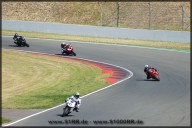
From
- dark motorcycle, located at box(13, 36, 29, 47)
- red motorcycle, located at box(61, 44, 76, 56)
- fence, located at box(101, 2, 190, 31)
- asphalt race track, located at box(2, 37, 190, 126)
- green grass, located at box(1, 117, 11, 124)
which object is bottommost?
green grass, located at box(1, 117, 11, 124)

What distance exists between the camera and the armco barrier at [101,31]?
143ft

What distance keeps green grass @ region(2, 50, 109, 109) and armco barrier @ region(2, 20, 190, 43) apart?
11.4 metres

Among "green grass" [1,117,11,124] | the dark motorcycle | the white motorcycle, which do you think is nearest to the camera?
"green grass" [1,117,11,124]

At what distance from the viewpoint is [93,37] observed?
1828 inches

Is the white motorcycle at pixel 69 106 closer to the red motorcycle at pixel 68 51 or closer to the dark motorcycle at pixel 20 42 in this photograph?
the red motorcycle at pixel 68 51

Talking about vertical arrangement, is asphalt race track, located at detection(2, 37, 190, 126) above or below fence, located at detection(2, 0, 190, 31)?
below

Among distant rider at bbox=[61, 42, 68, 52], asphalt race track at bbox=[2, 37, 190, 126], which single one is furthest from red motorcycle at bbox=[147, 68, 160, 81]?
distant rider at bbox=[61, 42, 68, 52]

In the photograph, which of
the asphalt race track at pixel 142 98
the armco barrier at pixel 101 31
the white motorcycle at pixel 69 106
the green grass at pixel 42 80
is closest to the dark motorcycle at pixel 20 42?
the green grass at pixel 42 80

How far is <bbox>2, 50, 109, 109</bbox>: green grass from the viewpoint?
19.9 metres

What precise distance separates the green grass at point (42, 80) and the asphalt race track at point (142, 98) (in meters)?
1.63

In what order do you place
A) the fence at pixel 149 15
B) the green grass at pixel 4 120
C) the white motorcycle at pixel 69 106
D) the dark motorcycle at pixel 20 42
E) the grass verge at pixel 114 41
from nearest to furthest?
1. the green grass at pixel 4 120
2. the white motorcycle at pixel 69 106
3. the dark motorcycle at pixel 20 42
4. the grass verge at pixel 114 41
5. the fence at pixel 149 15

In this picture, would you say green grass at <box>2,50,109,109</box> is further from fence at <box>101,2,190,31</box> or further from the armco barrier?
fence at <box>101,2,190,31</box>

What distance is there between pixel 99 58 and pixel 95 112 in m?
18.3

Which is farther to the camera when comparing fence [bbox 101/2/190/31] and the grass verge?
fence [bbox 101/2/190/31]
